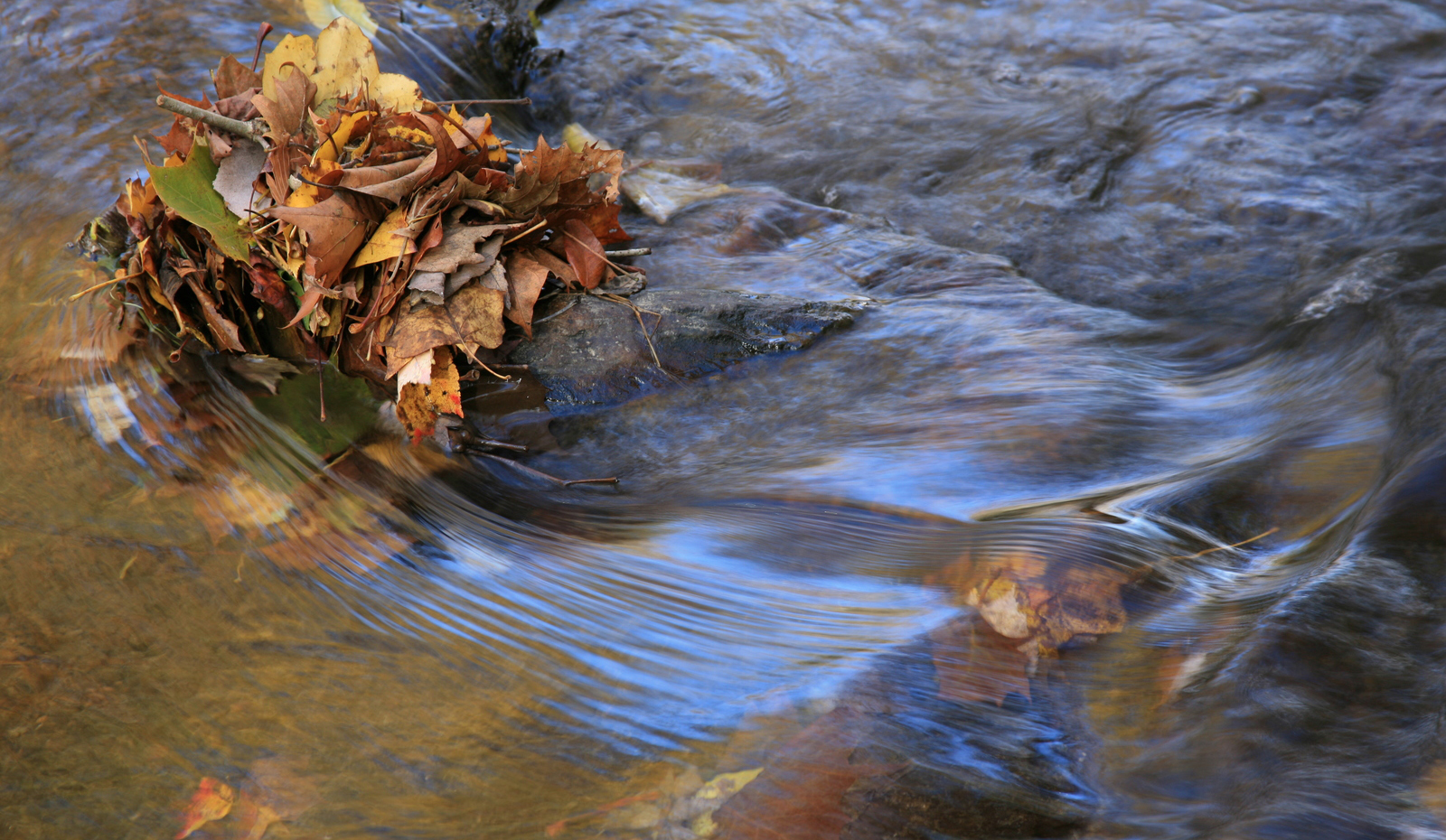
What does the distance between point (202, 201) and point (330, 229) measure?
41 centimetres

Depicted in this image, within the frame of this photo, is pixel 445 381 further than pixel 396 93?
→ No

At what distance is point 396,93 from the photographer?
2.65 metres

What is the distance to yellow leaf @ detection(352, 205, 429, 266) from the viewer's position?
7.72 feet

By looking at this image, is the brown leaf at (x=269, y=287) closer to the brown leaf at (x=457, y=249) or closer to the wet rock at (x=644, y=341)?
the brown leaf at (x=457, y=249)

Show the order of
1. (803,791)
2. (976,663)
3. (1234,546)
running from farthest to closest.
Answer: (1234,546) → (976,663) → (803,791)

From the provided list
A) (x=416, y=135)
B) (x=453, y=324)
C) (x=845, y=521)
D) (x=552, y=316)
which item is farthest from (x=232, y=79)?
(x=845, y=521)

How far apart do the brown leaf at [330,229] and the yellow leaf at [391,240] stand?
0.03 metres

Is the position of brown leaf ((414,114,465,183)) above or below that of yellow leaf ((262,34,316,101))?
below

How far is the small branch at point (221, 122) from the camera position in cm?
236

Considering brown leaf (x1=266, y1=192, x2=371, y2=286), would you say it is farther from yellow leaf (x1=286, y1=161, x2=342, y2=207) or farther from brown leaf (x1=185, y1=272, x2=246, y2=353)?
brown leaf (x1=185, y1=272, x2=246, y2=353)

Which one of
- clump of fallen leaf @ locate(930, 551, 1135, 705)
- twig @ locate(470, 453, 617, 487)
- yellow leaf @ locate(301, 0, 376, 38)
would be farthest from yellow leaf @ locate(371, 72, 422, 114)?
clump of fallen leaf @ locate(930, 551, 1135, 705)

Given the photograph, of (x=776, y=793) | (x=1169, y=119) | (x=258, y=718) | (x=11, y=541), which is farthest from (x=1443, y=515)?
(x=11, y=541)

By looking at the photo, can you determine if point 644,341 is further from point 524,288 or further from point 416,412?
point 416,412

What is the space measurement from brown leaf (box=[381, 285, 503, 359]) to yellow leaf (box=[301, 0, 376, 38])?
227 centimetres
